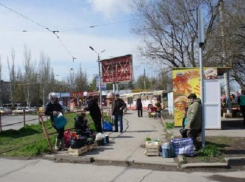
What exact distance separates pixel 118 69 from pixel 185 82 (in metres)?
5.19

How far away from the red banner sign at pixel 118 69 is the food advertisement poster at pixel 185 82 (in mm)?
4121

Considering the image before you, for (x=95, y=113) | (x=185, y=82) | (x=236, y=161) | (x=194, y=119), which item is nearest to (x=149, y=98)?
(x=185, y=82)

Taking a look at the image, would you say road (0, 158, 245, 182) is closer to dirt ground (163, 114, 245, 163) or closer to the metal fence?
dirt ground (163, 114, 245, 163)

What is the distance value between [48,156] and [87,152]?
3.87 feet

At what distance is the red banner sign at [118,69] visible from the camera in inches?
771

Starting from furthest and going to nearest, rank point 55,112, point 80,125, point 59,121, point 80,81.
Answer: point 80,81 → point 80,125 → point 59,121 → point 55,112

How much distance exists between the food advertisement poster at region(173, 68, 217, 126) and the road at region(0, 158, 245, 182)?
27.1 ft

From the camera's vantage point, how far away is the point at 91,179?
7.40 metres

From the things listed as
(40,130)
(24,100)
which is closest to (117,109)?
(40,130)

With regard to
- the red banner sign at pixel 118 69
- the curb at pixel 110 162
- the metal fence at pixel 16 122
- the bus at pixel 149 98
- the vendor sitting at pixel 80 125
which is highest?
the red banner sign at pixel 118 69

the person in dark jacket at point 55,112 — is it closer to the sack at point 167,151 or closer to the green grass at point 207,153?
the sack at point 167,151

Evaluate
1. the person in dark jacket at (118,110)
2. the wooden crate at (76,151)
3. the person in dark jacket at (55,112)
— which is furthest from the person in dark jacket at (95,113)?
the wooden crate at (76,151)

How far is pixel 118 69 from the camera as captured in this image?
19.9m

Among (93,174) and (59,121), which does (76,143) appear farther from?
(93,174)
